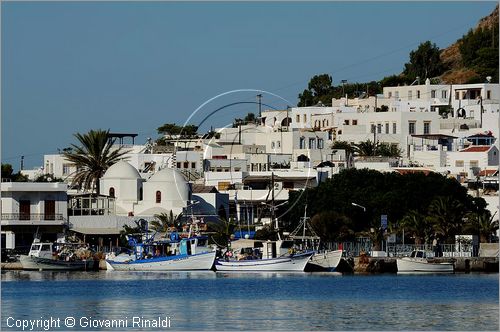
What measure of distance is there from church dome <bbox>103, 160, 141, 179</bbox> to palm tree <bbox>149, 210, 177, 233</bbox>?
21.0 feet

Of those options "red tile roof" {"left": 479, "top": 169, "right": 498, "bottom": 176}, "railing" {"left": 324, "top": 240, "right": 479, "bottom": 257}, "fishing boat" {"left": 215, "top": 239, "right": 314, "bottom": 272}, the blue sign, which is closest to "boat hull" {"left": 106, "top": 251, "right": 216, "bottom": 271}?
"fishing boat" {"left": 215, "top": 239, "right": 314, "bottom": 272}

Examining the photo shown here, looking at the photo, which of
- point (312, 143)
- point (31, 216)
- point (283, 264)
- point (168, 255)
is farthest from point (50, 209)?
point (312, 143)

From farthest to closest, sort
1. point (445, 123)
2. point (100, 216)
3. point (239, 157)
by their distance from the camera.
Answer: point (445, 123)
point (239, 157)
point (100, 216)

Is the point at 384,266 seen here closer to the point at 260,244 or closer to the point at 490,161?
the point at 260,244

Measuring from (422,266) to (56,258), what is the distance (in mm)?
24029

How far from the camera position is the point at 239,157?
147 meters

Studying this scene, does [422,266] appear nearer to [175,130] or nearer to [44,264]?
[44,264]

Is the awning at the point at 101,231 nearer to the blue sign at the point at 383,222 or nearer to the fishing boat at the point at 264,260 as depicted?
the fishing boat at the point at 264,260

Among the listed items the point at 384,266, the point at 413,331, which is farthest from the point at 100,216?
the point at 413,331

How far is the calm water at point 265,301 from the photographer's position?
190 feet

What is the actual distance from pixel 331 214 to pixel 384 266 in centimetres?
1001

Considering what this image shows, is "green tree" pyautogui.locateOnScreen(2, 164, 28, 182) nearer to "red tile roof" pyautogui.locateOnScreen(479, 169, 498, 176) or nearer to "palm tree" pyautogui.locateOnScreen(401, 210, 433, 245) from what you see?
"red tile roof" pyautogui.locateOnScreen(479, 169, 498, 176)

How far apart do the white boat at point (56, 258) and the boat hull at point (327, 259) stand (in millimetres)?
15710

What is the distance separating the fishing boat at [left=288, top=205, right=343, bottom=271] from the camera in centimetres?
9606
